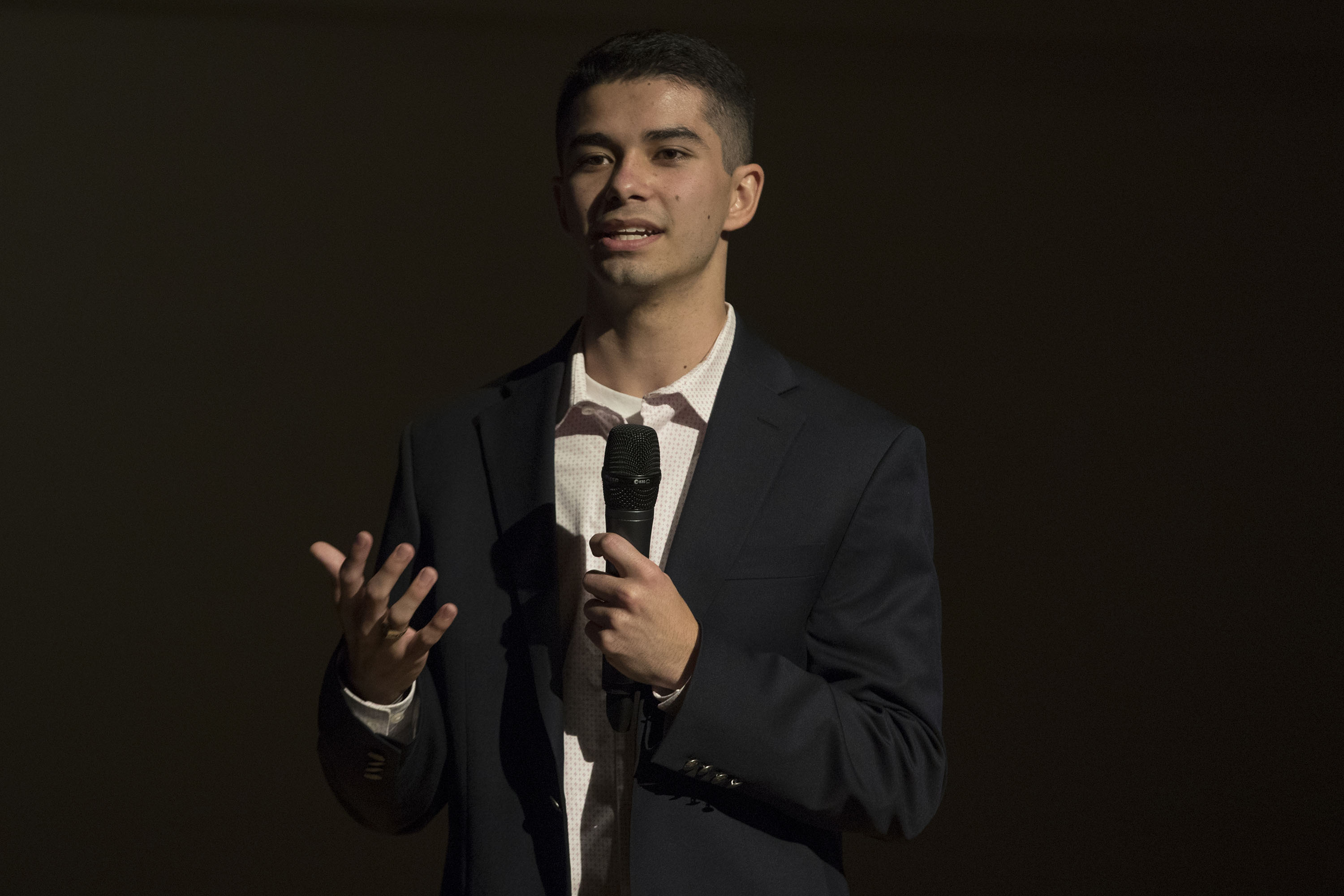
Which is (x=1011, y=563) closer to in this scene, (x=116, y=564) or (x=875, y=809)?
(x=875, y=809)

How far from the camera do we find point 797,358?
120 inches

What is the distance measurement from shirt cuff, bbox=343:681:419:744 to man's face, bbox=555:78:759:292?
23.4 inches

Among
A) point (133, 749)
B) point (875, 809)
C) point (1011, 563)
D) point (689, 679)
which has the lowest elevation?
point (133, 749)

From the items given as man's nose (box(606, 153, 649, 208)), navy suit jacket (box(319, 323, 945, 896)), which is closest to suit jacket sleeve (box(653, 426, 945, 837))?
navy suit jacket (box(319, 323, 945, 896))

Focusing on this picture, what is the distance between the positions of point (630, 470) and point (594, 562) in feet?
0.99

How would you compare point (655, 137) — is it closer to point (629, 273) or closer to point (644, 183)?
point (644, 183)

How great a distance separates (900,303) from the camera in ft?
10.1

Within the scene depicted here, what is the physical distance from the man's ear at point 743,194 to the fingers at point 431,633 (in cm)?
68

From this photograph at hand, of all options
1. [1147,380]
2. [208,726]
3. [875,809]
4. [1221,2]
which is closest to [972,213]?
[1147,380]

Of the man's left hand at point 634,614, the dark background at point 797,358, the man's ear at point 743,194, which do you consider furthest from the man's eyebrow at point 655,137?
the dark background at point 797,358

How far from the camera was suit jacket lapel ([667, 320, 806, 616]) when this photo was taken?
1.42 m

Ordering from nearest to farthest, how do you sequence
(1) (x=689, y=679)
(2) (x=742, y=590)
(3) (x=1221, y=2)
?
(1) (x=689, y=679)
(2) (x=742, y=590)
(3) (x=1221, y=2)

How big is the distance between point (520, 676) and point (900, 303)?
191cm

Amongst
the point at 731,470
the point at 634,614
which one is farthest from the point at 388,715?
the point at 731,470
